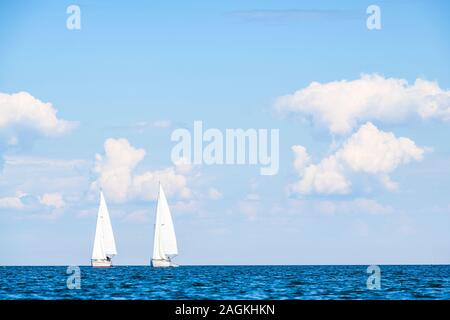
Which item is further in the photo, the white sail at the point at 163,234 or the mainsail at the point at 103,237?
the mainsail at the point at 103,237

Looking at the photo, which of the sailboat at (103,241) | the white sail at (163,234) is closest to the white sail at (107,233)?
the sailboat at (103,241)

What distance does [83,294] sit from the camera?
88.9 meters

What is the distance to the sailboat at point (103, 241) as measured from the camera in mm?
177750

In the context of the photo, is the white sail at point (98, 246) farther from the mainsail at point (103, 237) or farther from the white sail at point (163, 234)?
the white sail at point (163, 234)

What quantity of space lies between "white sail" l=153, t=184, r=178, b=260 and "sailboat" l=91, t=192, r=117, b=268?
9.64 m

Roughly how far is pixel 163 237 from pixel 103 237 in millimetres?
15665

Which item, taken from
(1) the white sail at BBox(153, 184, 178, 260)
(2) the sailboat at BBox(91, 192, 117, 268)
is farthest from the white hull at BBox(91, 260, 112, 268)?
(1) the white sail at BBox(153, 184, 178, 260)

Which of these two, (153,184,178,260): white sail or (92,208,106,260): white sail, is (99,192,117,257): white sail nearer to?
(92,208,106,260): white sail

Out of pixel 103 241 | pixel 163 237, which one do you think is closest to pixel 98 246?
pixel 103 241
